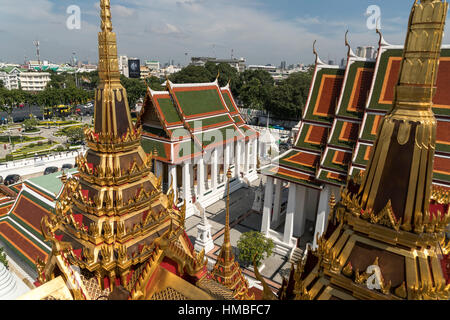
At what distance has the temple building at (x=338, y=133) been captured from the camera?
15477 mm

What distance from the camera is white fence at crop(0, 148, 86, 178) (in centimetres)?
3257

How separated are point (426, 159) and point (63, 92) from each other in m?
76.1

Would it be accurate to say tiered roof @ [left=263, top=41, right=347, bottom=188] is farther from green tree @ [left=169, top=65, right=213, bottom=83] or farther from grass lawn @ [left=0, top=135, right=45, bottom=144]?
green tree @ [left=169, top=65, right=213, bottom=83]

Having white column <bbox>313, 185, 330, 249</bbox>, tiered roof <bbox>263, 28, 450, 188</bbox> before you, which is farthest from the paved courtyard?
tiered roof <bbox>263, 28, 450, 188</bbox>

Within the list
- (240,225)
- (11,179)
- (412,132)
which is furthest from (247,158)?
(412,132)

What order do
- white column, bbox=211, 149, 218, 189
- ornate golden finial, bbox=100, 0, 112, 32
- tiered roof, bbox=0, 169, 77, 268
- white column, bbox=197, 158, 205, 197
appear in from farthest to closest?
white column, bbox=211, 149, 218, 189 < white column, bbox=197, 158, 205, 197 < tiered roof, bbox=0, 169, 77, 268 < ornate golden finial, bbox=100, 0, 112, 32

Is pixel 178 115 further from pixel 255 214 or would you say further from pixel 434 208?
pixel 434 208

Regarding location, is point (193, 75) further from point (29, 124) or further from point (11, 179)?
point (11, 179)

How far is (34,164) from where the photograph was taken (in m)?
34.2

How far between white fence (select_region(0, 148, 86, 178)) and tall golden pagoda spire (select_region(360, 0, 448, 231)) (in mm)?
33757

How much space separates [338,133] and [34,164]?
114 feet

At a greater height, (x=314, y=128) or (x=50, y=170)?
(x=314, y=128)

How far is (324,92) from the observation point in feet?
63.7
